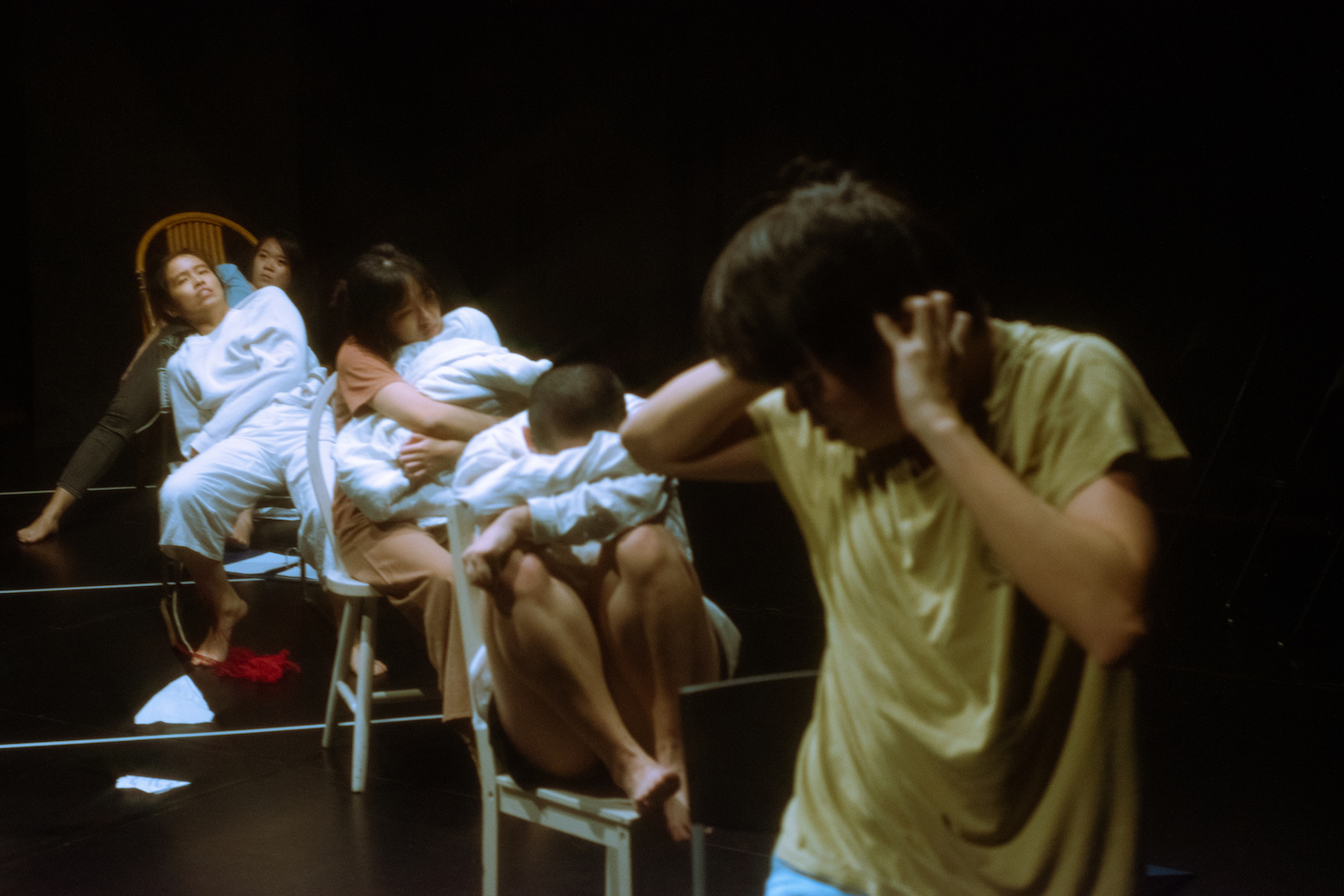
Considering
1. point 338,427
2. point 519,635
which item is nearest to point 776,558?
point 338,427

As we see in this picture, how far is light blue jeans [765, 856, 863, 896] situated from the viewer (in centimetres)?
89

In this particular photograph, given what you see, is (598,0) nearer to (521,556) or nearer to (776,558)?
(776,558)

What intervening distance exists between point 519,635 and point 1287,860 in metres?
1.64

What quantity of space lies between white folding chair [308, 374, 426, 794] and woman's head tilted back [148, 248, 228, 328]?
1501 mm

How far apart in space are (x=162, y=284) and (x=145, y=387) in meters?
0.93

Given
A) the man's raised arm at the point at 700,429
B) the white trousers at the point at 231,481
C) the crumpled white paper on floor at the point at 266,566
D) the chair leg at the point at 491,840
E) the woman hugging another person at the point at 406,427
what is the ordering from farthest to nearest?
the crumpled white paper on floor at the point at 266,566 → the white trousers at the point at 231,481 → the woman hugging another person at the point at 406,427 → the chair leg at the point at 491,840 → the man's raised arm at the point at 700,429

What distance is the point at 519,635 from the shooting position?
1540 mm

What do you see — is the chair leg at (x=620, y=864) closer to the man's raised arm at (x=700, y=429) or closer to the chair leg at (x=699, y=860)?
the chair leg at (x=699, y=860)

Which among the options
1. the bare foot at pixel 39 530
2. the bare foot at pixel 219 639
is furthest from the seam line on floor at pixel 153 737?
the bare foot at pixel 39 530

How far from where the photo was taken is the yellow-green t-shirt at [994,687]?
0.79 meters

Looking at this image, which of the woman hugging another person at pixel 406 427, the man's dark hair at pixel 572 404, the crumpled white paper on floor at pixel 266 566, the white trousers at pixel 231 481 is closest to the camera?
the man's dark hair at pixel 572 404

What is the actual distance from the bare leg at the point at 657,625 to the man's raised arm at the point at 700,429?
48cm

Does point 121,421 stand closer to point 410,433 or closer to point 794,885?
point 410,433

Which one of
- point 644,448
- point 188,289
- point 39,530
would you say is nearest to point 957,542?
point 644,448
